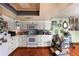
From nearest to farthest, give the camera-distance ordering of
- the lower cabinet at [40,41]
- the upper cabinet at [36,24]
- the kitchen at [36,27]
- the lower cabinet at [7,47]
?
the lower cabinet at [7,47]
the kitchen at [36,27]
the lower cabinet at [40,41]
the upper cabinet at [36,24]

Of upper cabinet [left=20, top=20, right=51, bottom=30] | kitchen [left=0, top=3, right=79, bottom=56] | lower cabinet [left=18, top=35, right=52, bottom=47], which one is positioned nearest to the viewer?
kitchen [left=0, top=3, right=79, bottom=56]

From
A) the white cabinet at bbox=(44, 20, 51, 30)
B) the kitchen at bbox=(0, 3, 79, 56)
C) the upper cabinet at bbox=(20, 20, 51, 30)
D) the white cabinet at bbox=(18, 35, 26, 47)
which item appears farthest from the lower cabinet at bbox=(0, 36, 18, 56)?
the white cabinet at bbox=(44, 20, 51, 30)

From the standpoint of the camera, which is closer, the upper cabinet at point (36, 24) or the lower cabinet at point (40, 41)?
the lower cabinet at point (40, 41)

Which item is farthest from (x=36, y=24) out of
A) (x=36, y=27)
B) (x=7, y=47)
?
(x=7, y=47)

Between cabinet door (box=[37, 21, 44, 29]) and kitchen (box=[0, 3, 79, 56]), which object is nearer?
kitchen (box=[0, 3, 79, 56])

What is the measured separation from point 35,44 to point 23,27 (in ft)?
5.46

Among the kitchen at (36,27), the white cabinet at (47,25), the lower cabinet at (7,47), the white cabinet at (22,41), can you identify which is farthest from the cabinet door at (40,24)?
the lower cabinet at (7,47)

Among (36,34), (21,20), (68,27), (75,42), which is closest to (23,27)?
(21,20)

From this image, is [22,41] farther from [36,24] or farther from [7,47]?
[7,47]

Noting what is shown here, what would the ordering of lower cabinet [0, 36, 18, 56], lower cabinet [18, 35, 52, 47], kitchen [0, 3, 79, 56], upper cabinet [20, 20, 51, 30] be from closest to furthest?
lower cabinet [0, 36, 18, 56], kitchen [0, 3, 79, 56], lower cabinet [18, 35, 52, 47], upper cabinet [20, 20, 51, 30]

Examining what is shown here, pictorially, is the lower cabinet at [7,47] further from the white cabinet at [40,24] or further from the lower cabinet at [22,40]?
the white cabinet at [40,24]

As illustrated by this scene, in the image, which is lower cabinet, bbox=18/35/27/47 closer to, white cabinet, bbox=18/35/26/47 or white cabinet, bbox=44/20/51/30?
white cabinet, bbox=18/35/26/47

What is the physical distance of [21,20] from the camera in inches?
323

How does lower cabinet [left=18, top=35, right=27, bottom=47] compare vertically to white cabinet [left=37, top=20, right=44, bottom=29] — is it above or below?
below
